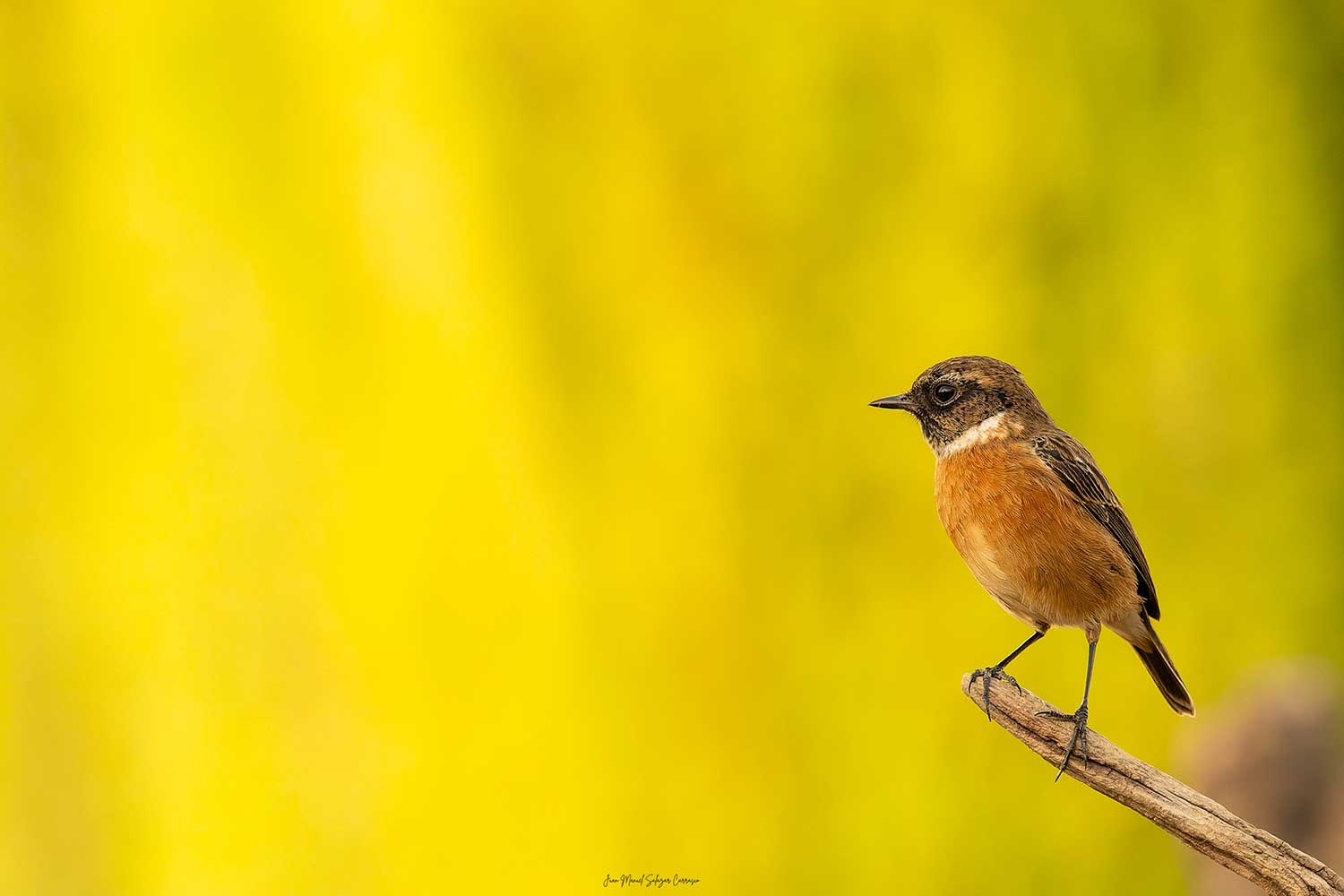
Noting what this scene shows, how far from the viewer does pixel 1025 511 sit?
1261 mm

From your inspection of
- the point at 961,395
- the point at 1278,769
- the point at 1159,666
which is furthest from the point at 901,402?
the point at 1278,769

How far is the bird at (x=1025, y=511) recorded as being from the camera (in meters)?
1.22

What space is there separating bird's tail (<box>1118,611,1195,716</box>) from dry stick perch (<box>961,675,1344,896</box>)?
247 mm

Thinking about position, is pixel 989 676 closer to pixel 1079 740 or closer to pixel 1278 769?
pixel 1079 740

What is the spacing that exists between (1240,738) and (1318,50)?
1.63m

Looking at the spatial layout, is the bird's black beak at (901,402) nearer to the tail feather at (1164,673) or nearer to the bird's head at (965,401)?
the bird's head at (965,401)

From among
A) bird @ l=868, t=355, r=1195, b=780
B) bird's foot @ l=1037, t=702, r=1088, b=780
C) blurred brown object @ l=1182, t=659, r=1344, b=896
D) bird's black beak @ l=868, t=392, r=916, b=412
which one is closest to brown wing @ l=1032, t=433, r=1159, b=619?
bird @ l=868, t=355, r=1195, b=780

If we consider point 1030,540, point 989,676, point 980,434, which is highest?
point 980,434

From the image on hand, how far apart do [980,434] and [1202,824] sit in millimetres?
457

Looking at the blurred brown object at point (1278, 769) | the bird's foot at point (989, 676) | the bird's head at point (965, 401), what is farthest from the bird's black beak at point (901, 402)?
the blurred brown object at point (1278, 769)

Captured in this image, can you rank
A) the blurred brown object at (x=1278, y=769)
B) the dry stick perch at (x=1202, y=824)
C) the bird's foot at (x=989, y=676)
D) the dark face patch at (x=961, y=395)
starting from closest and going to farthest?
the dry stick perch at (x=1202, y=824)
the bird's foot at (x=989, y=676)
the dark face patch at (x=961, y=395)
the blurred brown object at (x=1278, y=769)

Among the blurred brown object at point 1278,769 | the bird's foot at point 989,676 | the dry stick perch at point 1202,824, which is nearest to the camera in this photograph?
the dry stick perch at point 1202,824

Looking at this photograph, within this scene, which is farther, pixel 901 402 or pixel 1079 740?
pixel 901 402

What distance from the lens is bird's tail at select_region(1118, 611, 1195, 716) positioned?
51.7 inches
